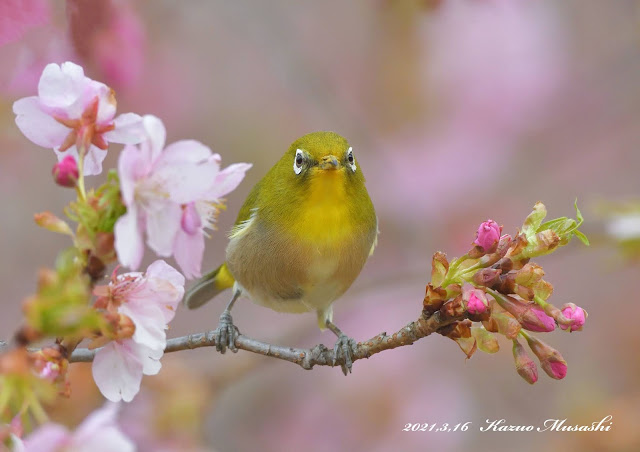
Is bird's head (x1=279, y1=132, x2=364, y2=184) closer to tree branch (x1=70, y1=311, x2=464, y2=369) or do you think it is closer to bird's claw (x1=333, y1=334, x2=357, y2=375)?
bird's claw (x1=333, y1=334, x2=357, y2=375)

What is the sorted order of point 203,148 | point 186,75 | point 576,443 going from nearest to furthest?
point 203,148, point 576,443, point 186,75

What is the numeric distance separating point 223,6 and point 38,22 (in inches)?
124

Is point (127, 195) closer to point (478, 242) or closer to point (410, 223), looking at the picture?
point (478, 242)

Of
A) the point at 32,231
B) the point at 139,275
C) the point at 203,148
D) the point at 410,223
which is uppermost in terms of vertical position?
the point at 203,148

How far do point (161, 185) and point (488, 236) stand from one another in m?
0.85

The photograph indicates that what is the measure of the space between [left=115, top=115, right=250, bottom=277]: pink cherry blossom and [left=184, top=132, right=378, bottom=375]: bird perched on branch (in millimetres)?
1505

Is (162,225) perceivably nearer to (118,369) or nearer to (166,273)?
→ (166,273)

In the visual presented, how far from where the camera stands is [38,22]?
9.50 feet

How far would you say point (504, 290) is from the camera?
2062 millimetres

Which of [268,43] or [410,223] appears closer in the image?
[268,43]

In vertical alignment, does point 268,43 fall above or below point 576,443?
above

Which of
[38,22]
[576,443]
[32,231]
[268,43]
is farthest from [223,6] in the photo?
[576,443]

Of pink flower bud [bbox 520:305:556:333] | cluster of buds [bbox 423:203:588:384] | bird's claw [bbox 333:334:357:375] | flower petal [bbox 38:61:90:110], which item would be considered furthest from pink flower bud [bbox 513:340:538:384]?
flower petal [bbox 38:61:90:110]

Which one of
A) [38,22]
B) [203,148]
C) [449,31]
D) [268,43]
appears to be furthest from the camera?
[449,31]
